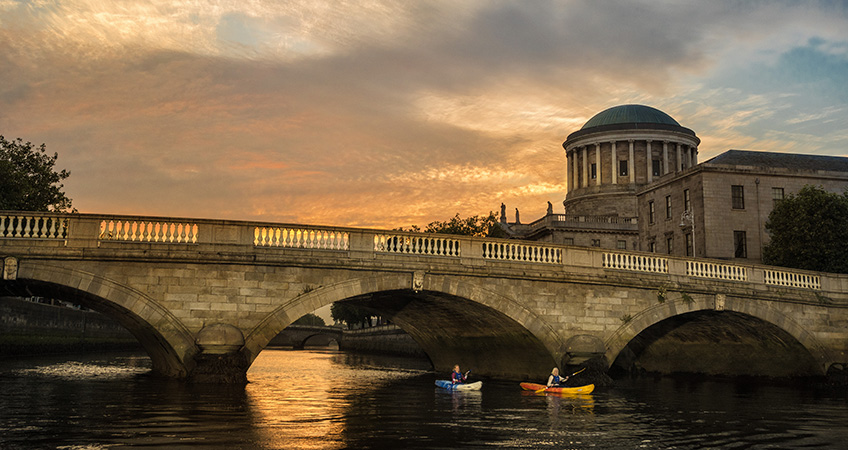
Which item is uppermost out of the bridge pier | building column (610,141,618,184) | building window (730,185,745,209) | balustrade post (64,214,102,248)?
building column (610,141,618,184)

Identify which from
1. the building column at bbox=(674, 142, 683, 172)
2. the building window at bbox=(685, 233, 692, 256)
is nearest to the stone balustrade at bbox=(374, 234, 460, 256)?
the building window at bbox=(685, 233, 692, 256)

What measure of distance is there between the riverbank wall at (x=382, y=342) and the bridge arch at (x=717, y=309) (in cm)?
3445

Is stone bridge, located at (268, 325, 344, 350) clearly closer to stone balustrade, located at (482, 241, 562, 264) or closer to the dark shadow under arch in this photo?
the dark shadow under arch

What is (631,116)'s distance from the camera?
93938 millimetres

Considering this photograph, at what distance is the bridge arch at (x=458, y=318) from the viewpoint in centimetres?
2455

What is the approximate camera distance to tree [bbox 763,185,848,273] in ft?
141

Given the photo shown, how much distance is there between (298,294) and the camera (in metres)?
24.6

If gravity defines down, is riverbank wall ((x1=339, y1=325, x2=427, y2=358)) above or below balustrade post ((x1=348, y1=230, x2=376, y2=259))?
below

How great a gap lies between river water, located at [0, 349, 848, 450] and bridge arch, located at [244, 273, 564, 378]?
2.04 m

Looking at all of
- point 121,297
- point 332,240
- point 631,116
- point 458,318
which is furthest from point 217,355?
point 631,116

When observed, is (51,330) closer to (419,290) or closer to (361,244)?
(361,244)

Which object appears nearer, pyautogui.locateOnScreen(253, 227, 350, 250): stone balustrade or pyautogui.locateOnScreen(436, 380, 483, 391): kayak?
pyautogui.locateOnScreen(253, 227, 350, 250): stone balustrade

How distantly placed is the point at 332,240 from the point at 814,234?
3261 cm

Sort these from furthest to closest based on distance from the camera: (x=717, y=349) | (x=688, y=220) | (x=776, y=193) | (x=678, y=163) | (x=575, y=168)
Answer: (x=575, y=168), (x=678, y=163), (x=688, y=220), (x=776, y=193), (x=717, y=349)
